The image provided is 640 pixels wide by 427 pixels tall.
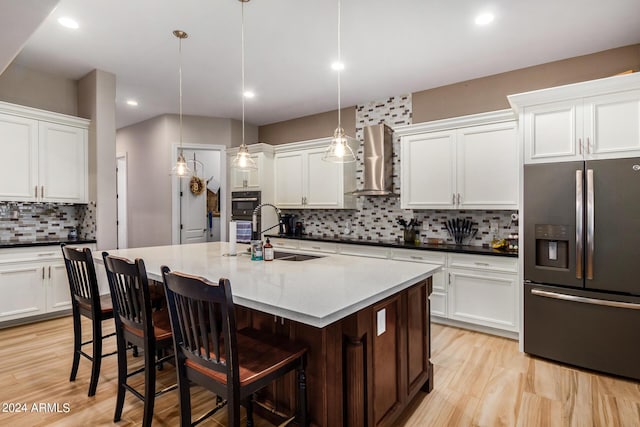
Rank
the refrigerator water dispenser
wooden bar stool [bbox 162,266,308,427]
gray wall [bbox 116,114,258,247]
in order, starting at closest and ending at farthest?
wooden bar stool [bbox 162,266,308,427] < the refrigerator water dispenser < gray wall [bbox 116,114,258,247]

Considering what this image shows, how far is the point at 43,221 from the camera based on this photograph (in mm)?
4074

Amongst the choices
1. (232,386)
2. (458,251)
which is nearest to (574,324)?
(458,251)

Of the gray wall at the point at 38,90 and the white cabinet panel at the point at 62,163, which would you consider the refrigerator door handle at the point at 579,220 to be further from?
the gray wall at the point at 38,90

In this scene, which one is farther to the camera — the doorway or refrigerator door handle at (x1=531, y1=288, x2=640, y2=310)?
the doorway

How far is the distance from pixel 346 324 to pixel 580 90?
2.70m

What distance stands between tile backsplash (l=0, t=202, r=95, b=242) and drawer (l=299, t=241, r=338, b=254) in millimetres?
2616

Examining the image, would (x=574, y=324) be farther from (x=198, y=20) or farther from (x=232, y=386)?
(x=198, y=20)

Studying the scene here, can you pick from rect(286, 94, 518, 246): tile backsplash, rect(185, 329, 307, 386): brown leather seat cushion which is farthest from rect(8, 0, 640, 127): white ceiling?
rect(185, 329, 307, 386): brown leather seat cushion

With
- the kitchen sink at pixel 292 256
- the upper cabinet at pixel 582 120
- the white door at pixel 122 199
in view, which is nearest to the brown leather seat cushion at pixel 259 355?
the kitchen sink at pixel 292 256

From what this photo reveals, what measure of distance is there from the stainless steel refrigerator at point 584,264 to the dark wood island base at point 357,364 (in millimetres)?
1443

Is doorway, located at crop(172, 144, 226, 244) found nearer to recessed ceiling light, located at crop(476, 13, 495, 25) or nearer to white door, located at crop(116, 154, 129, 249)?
white door, located at crop(116, 154, 129, 249)

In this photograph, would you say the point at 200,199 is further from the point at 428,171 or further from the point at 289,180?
the point at 428,171

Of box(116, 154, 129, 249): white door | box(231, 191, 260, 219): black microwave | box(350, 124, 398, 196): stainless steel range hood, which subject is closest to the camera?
box(350, 124, 398, 196): stainless steel range hood

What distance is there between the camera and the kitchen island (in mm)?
1513
